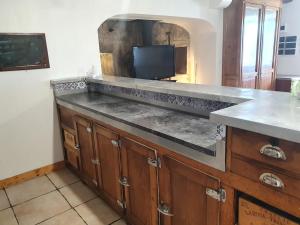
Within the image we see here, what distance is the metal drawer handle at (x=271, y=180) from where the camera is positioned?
0.83m

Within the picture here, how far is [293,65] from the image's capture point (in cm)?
505

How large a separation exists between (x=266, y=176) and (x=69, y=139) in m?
2.03

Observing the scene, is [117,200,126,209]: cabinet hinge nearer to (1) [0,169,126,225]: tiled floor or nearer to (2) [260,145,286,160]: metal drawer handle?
(1) [0,169,126,225]: tiled floor

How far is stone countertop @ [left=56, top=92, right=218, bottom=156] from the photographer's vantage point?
1147 mm

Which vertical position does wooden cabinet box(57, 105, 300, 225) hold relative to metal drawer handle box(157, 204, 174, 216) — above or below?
above

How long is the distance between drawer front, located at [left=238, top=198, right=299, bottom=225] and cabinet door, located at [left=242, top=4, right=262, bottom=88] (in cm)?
351

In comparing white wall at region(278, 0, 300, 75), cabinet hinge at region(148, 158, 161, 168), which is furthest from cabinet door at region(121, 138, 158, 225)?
white wall at region(278, 0, 300, 75)

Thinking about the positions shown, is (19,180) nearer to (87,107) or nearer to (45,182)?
(45,182)

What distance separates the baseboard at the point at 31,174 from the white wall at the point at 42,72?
44 millimetres

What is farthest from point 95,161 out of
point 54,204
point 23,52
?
point 23,52

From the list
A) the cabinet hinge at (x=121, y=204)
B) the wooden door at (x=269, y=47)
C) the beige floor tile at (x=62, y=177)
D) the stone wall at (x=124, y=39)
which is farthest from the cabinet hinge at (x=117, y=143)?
the wooden door at (x=269, y=47)

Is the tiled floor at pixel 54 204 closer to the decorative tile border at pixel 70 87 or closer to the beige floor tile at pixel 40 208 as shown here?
the beige floor tile at pixel 40 208

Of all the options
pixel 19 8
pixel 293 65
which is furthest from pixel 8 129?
pixel 293 65

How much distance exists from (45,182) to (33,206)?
39 centimetres
